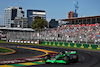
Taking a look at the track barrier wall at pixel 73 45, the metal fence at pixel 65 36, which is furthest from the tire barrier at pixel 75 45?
the metal fence at pixel 65 36

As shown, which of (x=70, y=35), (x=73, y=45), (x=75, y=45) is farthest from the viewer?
(x=70, y=35)

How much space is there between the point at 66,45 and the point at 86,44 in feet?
17.6

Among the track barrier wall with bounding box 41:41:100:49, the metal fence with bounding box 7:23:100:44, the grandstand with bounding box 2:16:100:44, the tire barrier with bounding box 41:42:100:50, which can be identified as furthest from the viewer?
the grandstand with bounding box 2:16:100:44

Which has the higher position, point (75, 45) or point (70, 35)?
point (70, 35)

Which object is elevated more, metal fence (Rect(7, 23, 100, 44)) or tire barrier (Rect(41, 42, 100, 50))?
metal fence (Rect(7, 23, 100, 44))

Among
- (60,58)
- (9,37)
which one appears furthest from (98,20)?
(60,58)

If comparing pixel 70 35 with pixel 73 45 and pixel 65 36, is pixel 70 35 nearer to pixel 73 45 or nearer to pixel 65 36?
pixel 65 36

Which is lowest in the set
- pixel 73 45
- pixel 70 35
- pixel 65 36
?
pixel 73 45

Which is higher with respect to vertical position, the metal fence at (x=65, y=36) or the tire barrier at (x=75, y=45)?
the metal fence at (x=65, y=36)

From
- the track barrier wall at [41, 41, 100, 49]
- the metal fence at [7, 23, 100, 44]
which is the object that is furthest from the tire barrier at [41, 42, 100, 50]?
the metal fence at [7, 23, 100, 44]

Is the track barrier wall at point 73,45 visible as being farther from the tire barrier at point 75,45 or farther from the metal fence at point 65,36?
the metal fence at point 65,36

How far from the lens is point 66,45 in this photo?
36719mm

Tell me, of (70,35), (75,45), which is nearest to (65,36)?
(70,35)

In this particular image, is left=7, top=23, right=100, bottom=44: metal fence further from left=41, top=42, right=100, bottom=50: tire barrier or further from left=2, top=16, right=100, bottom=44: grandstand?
left=41, top=42, right=100, bottom=50: tire barrier
